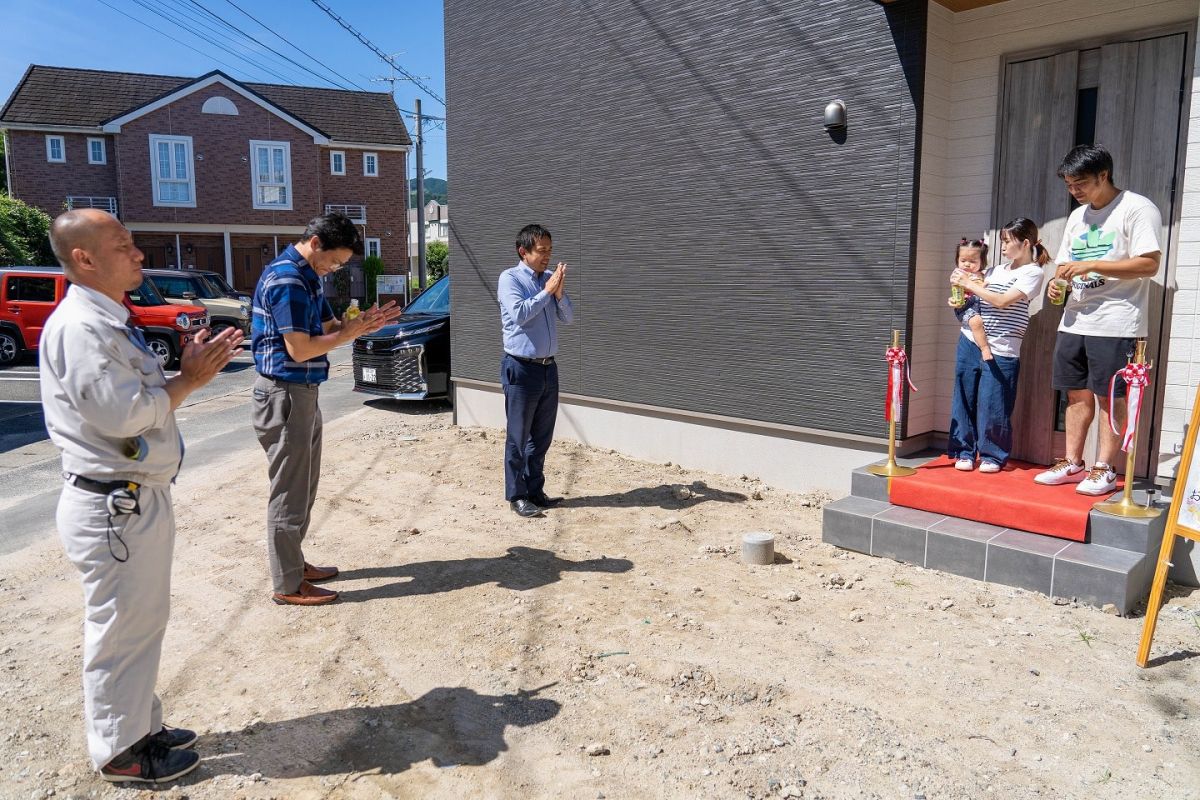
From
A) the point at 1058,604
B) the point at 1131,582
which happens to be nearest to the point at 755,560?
the point at 1058,604

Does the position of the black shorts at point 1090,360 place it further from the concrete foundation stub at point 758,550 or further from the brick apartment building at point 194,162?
the brick apartment building at point 194,162

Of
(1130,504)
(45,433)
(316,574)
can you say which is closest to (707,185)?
(1130,504)

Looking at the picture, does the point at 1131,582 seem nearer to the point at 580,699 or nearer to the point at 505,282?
the point at 580,699

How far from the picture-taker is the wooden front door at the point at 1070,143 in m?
4.72

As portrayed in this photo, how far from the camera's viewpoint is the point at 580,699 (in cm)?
328

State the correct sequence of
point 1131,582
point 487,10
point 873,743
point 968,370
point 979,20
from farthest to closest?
1. point 487,10
2. point 979,20
3. point 968,370
4. point 1131,582
5. point 873,743

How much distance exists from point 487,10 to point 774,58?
3.69 meters

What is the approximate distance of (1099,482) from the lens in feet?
14.5

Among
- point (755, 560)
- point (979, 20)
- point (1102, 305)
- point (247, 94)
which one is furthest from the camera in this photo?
point (247, 94)

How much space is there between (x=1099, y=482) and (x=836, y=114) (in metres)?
2.79

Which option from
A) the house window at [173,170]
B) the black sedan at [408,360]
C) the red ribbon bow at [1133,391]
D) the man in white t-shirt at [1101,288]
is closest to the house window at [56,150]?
the house window at [173,170]

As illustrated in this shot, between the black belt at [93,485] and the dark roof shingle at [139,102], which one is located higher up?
the dark roof shingle at [139,102]

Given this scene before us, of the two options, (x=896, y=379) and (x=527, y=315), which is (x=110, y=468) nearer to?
(x=527, y=315)

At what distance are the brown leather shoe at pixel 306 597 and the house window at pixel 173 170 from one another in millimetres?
28796
